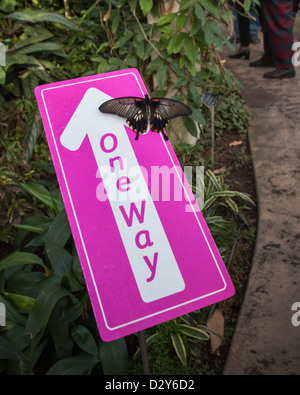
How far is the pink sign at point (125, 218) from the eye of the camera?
3.58ft

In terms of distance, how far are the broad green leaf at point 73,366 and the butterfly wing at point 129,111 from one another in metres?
1.04

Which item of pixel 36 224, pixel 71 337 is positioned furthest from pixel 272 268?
pixel 36 224

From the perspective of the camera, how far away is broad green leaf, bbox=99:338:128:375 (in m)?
1.53

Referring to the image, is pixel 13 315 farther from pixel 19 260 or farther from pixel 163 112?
pixel 163 112

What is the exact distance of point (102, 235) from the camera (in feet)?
3.72

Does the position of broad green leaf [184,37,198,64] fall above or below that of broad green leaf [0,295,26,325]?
above

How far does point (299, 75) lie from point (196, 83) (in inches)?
73.4

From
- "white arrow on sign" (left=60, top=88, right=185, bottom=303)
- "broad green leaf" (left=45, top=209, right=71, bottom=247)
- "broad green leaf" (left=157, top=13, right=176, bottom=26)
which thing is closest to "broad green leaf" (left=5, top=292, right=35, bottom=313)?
"broad green leaf" (left=45, top=209, right=71, bottom=247)

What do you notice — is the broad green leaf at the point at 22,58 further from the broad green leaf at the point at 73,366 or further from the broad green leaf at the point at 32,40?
Result: the broad green leaf at the point at 73,366

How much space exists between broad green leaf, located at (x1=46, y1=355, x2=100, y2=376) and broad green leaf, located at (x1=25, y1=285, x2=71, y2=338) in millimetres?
186

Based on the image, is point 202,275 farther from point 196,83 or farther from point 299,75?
point 299,75

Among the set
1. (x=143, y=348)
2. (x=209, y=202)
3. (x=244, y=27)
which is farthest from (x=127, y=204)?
(x=244, y=27)

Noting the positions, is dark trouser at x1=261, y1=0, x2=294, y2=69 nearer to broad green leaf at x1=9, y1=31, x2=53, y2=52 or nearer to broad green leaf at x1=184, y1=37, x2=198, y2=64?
broad green leaf at x1=184, y1=37, x2=198, y2=64

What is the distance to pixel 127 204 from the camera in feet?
3.83
